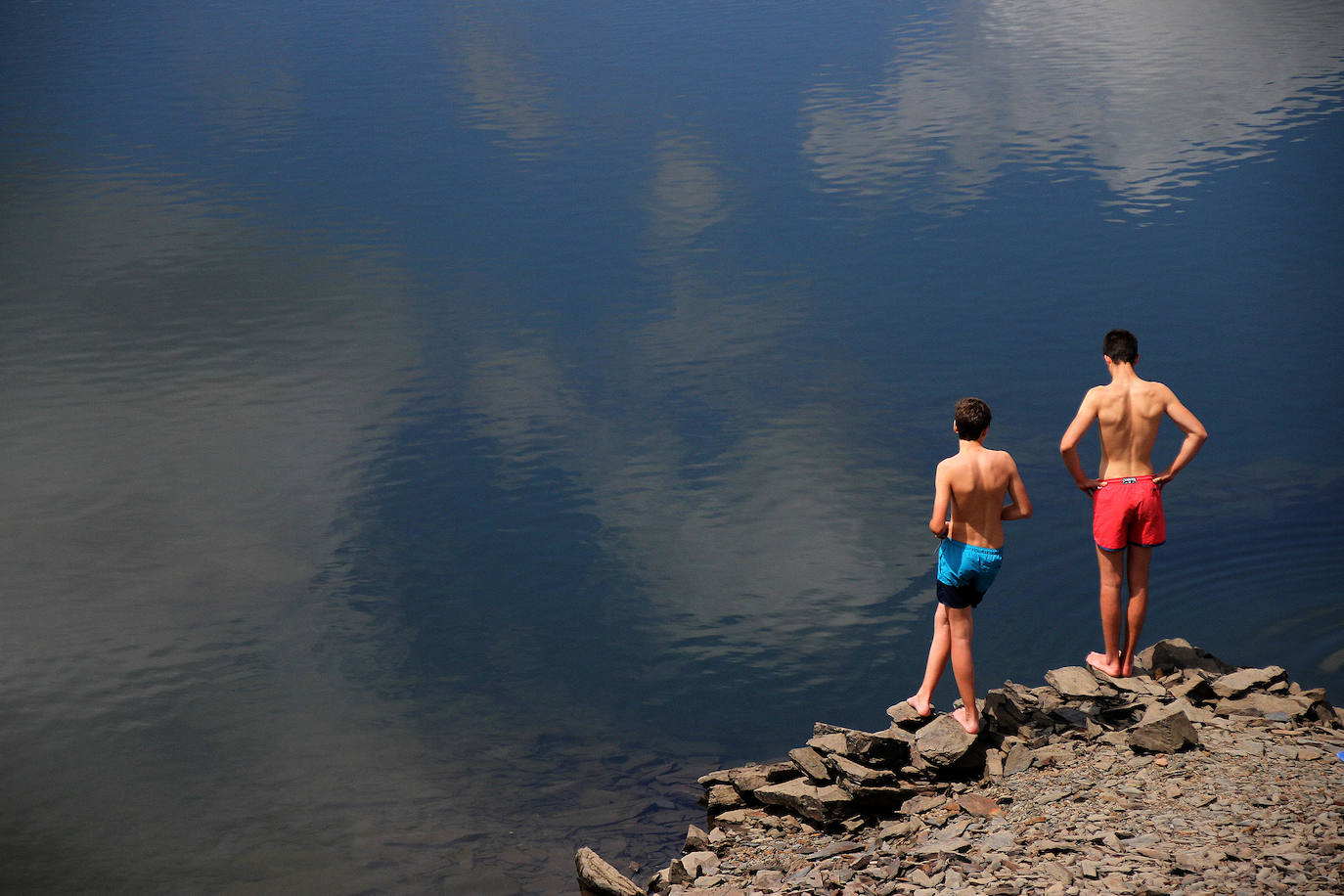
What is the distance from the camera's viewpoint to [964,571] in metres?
6.80

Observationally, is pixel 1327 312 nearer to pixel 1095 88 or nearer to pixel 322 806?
pixel 322 806

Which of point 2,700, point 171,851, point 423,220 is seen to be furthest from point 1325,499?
point 423,220

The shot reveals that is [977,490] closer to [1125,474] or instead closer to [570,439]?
[1125,474]

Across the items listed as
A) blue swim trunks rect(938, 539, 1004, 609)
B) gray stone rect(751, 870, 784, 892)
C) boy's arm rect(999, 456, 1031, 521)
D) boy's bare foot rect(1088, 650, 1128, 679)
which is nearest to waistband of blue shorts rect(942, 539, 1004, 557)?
blue swim trunks rect(938, 539, 1004, 609)

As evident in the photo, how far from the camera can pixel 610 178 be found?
77.4ft

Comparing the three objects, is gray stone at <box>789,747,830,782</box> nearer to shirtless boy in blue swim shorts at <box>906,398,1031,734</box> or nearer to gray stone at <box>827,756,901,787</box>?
gray stone at <box>827,756,901,787</box>

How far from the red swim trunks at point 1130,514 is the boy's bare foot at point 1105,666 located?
76cm

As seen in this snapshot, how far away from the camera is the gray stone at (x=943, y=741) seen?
6910 mm

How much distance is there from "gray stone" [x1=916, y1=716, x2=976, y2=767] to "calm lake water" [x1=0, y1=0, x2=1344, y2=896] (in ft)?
5.26

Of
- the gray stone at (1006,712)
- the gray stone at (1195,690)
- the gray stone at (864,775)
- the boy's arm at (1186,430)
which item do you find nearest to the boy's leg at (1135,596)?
the gray stone at (1195,690)

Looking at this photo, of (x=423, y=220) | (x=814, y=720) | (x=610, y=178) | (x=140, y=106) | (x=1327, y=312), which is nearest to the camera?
(x=814, y=720)

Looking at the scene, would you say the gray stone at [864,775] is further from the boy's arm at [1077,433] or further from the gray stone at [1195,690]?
the boy's arm at [1077,433]

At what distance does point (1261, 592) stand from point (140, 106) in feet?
104

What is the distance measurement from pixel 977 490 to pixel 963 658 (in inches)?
40.6
